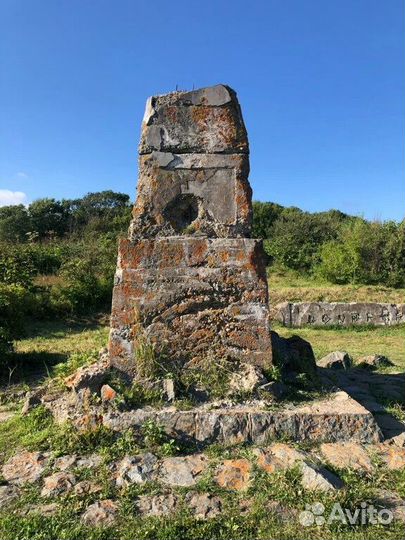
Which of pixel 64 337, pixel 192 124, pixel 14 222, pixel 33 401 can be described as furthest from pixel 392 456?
pixel 14 222

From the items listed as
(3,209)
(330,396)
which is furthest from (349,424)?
(3,209)

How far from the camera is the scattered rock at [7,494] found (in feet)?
9.50

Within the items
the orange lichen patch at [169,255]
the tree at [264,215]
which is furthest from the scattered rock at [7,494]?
the tree at [264,215]

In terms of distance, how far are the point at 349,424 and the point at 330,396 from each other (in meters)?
0.48

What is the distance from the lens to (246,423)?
139 inches

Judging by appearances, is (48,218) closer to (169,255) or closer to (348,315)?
(348,315)

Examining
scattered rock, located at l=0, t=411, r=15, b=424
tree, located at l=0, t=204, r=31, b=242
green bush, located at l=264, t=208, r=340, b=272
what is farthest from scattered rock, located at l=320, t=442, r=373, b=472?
tree, located at l=0, t=204, r=31, b=242

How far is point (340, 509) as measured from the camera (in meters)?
2.69

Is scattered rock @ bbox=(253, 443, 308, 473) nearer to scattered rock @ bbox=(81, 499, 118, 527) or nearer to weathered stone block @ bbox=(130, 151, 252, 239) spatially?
scattered rock @ bbox=(81, 499, 118, 527)

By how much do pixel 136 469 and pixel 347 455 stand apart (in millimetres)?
1537

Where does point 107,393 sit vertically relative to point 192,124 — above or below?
below

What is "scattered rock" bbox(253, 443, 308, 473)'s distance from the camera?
3155 millimetres

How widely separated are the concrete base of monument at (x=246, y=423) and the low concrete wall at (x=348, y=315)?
1012cm

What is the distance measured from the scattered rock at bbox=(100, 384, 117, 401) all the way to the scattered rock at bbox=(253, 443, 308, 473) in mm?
1224
